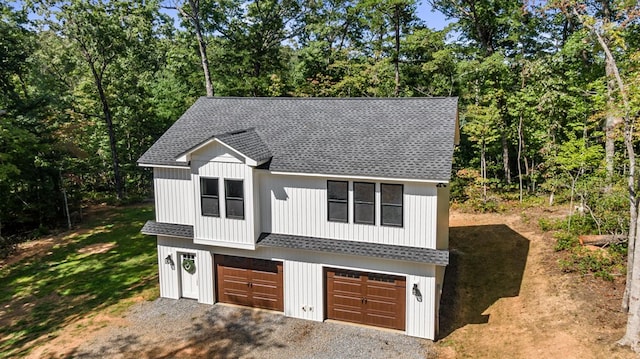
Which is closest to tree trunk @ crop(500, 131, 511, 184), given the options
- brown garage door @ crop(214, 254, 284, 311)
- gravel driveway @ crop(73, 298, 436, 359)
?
gravel driveway @ crop(73, 298, 436, 359)

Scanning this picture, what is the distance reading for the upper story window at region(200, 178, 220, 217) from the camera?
14.4 meters

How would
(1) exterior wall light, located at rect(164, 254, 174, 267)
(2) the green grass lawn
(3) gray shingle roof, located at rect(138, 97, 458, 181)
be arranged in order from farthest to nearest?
1. (1) exterior wall light, located at rect(164, 254, 174, 267)
2. (2) the green grass lawn
3. (3) gray shingle roof, located at rect(138, 97, 458, 181)

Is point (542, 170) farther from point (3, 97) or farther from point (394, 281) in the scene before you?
point (3, 97)

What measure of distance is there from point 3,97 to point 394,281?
78.6 ft

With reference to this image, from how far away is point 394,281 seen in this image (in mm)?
13391

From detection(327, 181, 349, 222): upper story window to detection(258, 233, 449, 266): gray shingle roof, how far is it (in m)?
0.78

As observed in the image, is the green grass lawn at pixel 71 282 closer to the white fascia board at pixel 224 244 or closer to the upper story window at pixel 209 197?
the white fascia board at pixel 224 244

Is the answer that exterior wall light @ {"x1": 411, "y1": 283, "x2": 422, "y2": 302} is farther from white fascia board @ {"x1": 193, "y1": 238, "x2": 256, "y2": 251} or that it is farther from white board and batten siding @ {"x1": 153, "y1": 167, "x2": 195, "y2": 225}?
white board and batten siding @ {"x1": 153, "y1": 167, "x2": 195, "y2": 225}

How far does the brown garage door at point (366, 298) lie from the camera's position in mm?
13445

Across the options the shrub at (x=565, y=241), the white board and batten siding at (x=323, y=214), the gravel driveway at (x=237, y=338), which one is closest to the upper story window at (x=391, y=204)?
the white board and batten siding at (x=323, y=214)

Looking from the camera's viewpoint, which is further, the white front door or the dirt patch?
the white front door

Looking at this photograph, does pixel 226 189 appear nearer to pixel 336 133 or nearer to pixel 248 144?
pixel 248 144

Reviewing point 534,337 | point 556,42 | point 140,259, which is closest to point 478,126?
point 556,42

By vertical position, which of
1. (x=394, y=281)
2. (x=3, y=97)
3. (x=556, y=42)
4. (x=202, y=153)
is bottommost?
(x=394, y=281)
